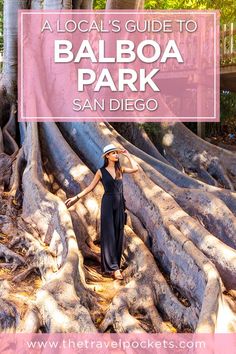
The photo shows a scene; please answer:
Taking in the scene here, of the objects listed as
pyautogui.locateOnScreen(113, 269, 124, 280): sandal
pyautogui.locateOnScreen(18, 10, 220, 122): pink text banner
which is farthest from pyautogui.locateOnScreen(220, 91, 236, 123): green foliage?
pyautogui.locateOnScreen(113, 269, 124, 280): sandal

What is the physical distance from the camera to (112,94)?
793cm

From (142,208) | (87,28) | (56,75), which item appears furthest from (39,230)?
(87,28)

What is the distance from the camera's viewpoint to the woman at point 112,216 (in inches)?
189

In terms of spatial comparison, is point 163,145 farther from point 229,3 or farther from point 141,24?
point 229,3

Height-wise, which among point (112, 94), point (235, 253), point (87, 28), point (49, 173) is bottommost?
point (235, 253)

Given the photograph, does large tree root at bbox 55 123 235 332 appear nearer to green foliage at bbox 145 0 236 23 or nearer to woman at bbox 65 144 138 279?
woman at bbox 65 144 138 279

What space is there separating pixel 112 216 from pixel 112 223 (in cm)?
6

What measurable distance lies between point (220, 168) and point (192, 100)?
464 centimetres

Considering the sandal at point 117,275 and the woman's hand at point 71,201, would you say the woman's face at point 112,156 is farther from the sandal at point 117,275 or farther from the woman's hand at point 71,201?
the sandal at point 117,275

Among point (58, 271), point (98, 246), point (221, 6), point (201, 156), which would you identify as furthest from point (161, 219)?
point (221, 6)

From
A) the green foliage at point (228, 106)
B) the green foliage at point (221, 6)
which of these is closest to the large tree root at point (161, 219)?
the green foliage at point (221, 6)

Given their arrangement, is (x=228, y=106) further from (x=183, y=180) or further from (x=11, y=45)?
(x=183, y=180)

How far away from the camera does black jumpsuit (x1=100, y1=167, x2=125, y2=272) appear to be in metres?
4.82

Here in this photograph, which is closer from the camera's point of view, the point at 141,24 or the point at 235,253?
the point at 235,253
